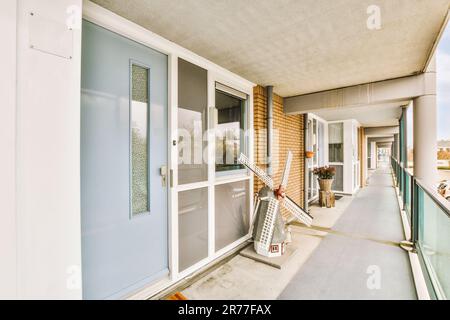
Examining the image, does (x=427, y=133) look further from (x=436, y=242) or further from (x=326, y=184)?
(x=326, y=184)

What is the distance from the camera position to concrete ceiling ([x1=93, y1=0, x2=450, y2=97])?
5.56ft

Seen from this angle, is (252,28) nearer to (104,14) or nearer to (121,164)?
(104,14)

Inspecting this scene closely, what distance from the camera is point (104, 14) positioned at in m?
1.75

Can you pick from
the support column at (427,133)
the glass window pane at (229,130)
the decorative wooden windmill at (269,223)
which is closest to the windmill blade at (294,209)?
the decorative wooden windmill at (269,223)

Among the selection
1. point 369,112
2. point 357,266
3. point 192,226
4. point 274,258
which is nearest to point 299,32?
point 192,226

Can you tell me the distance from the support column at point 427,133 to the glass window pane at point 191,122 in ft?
9.94

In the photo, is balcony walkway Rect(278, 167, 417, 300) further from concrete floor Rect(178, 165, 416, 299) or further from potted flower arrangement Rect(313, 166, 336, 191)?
potted flower arrangement Rect(313, 166, 336, 191)

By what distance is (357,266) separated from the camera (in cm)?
271

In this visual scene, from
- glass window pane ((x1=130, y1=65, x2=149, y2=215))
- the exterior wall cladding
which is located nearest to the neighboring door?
glass window pane ((x1=130, y1=65, x2=149, y2=215))

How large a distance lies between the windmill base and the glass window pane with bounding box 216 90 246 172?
127 cm

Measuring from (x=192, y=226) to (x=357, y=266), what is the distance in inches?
86.6

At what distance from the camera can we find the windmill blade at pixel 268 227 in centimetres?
289

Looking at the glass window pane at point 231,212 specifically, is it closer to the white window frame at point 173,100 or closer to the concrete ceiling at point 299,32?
the white window frame at point 173,100
